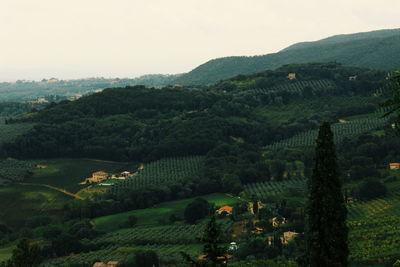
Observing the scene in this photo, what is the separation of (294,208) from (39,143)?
6441 cm

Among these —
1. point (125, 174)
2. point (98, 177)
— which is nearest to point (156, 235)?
point (98, 177)

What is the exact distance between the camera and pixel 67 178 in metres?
100

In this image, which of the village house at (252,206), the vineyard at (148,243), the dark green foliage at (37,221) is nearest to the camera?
the vineyard at (148,243)

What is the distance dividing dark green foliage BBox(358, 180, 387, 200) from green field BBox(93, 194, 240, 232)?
19572 mm

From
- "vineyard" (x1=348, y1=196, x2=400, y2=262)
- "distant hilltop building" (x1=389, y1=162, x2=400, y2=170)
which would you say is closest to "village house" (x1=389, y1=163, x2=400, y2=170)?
"distant hilltop building" (x1=389, y1=162, x2=400, y2=170)

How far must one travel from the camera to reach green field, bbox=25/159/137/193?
3819 inches

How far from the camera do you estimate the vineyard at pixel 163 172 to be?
94625mm

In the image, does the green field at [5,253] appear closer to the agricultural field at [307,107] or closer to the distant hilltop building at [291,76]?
the agricultural field at [307,107]

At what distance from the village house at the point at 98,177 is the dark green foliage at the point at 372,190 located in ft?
154

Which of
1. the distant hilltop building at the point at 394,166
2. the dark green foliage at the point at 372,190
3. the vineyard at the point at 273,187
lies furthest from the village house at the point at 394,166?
the dark green foliage at the point at 372,190

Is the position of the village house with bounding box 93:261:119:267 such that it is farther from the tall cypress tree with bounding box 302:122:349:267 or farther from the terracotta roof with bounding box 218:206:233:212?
the tall cypress tree with bounding box 302:122:349:267

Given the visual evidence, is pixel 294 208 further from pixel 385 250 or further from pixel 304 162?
pixel 304 162

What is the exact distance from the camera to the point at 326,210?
21.3 m

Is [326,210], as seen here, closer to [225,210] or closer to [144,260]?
[144,260]
